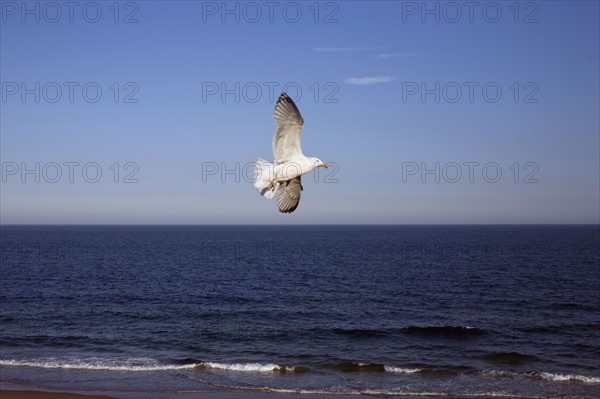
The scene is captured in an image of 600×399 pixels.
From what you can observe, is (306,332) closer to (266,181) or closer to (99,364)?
(99,364)

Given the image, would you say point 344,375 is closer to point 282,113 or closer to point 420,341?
point 420,341

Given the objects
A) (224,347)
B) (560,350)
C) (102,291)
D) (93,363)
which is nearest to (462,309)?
(560,350)

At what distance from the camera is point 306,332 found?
34.1 m

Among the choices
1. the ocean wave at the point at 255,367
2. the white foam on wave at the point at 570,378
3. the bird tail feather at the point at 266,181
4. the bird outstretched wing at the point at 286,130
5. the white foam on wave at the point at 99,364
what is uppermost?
the bird outstretched wing at the point at 286,130

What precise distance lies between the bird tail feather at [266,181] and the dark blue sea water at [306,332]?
15777mm

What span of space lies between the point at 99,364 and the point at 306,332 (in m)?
11.9

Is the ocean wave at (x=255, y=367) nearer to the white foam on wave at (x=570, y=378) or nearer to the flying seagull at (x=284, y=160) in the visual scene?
the white foam on wave at (x=570, y=378)

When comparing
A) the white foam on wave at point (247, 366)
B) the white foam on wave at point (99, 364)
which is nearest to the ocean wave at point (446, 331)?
the white foam on wave at point (247, 366)

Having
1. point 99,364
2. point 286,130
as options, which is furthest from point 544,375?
point 286,130

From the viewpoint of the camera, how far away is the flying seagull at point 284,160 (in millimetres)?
8531

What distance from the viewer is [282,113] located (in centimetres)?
851

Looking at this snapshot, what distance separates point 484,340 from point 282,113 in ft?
92.5

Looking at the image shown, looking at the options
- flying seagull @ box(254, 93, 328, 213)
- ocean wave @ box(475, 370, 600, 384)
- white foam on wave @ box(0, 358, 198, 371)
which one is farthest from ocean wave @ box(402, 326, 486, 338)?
flying seagull @ box(254, 93, 328, 213)

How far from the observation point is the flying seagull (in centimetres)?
853
